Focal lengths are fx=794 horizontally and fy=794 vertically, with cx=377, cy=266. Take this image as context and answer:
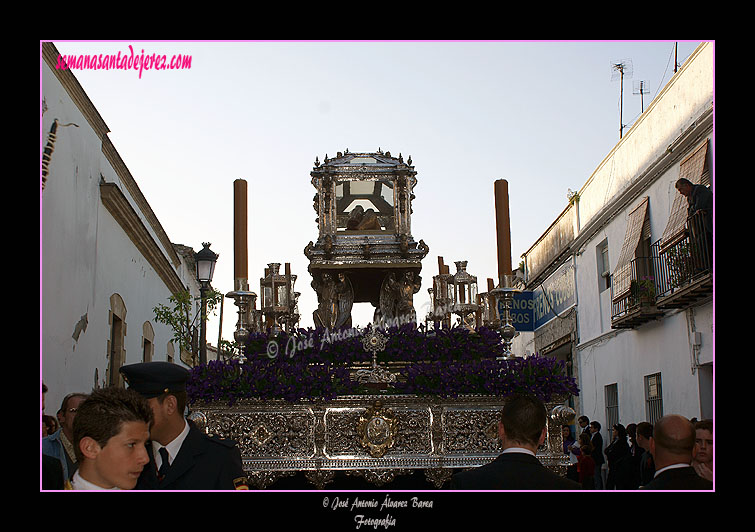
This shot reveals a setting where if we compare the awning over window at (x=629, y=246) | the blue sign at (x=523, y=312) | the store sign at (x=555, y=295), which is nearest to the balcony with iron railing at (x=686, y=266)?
the awning over window at (x=629, y=246)

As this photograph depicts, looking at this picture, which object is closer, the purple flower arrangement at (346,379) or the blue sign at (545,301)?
the purple flower arrangement at (346,379)

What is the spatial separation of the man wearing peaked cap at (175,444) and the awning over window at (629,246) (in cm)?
1090

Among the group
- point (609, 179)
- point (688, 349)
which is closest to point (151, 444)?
point (688, 349)

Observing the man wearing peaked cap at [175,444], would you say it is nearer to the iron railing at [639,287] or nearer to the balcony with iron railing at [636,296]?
the balcony with iron railing at [636,296]

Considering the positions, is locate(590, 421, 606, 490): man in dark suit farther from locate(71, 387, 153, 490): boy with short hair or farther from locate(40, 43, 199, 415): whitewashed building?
locate(71, 387, 153, 490): boy with short hair

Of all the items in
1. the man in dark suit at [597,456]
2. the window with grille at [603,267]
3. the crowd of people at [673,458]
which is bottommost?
the man in dark suit at [597,456]

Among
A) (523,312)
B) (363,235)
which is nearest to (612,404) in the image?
(523,312)

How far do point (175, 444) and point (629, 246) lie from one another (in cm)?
1160

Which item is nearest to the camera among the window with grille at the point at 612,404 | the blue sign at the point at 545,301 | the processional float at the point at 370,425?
the processional float at the point at 370,425

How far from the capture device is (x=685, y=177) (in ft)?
36.2

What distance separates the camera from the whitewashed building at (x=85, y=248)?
801 centimetres

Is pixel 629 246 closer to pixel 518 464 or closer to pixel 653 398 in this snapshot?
pixel 653 398
